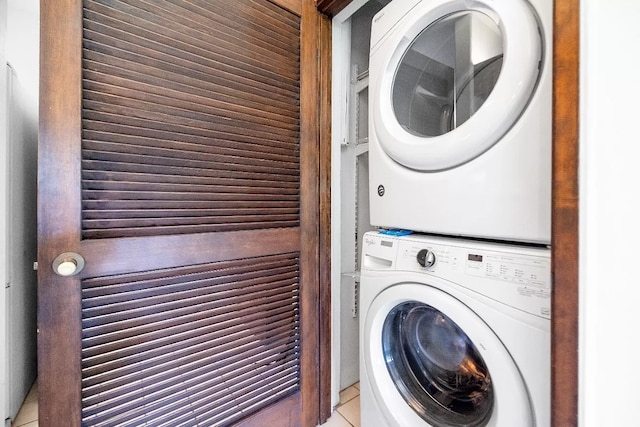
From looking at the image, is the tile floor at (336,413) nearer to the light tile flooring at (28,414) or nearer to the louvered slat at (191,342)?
the light tile flooring at (28,414)

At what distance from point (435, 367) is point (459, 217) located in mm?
543

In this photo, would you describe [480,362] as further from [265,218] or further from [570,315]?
[265,218]

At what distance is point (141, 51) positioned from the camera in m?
0.78

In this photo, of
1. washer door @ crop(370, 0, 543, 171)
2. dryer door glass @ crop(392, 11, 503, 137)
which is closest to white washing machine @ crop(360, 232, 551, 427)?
washer door @ crop(370, 0, 543, 171)

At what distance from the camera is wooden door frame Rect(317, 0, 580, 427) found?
49 centimetres

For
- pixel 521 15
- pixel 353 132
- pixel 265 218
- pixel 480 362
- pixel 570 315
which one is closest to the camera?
pixel 570 315

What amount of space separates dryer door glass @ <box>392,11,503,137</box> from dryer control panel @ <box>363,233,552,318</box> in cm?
39

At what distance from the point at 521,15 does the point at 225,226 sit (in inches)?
40.8

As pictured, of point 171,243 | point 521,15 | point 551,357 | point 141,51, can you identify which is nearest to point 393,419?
point 551,357

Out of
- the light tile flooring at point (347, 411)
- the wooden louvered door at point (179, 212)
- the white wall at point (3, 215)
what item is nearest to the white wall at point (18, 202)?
the white wall at point (3, 215)

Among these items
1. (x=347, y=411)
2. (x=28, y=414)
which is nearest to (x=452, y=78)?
(x=347, y=411)

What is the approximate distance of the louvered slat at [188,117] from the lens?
739 mm

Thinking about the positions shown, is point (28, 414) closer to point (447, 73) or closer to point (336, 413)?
point (336, 413)

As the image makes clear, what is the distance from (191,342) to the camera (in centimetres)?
87
